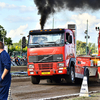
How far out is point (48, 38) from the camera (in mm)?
15227

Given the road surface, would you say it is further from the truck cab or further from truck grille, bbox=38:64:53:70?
truck grille, bbox=38:64:53:70

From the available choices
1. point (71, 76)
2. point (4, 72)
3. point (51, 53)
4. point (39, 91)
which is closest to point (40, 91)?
point (39, 91)

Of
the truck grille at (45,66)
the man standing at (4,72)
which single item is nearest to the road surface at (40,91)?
the truck grille at (45,66)

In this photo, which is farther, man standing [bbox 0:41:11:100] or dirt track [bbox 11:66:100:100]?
dirt track [bbox 11:66:100:100]

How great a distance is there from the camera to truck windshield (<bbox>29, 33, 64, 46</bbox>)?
15.2 meters

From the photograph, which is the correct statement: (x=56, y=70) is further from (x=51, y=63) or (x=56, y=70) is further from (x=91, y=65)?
(x=91, y=65)

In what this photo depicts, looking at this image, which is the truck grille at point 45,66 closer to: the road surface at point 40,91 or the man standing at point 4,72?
the road surface at point 40,91

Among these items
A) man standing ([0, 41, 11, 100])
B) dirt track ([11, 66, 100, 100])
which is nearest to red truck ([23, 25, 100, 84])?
dirt track ([11, 66, 100, 100])

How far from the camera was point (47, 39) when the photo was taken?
600 inches

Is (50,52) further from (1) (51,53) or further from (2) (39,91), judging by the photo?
(2) (39,91)

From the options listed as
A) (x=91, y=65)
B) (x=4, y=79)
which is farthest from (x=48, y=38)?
(x=4, y=79)

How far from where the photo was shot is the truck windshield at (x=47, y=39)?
49.7 feet

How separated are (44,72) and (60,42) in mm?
1886

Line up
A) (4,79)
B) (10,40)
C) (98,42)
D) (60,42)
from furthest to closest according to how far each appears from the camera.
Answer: (10,40) < (98,42) < (60,42) < (4,79)
